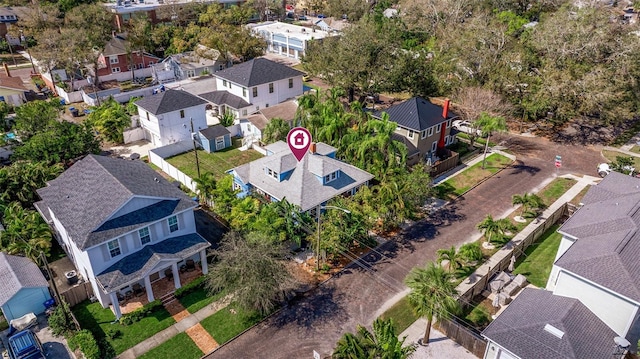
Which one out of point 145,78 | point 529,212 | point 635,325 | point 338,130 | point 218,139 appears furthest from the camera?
point 145,78

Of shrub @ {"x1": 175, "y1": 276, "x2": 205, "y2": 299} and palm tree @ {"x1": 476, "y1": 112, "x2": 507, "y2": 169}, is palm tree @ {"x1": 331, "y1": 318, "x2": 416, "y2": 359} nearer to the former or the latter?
shrub @ {"x1": 175, "y1": 276, "x2": 205, "y2": 299}

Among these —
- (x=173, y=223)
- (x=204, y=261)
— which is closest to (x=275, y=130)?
(x=173, y=223)

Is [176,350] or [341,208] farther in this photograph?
[341,208]

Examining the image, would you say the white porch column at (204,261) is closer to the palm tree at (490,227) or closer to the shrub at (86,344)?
the shrub at (86,344)

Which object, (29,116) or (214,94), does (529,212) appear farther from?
(29,116)

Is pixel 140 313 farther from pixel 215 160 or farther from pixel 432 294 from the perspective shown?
pixel 215 160

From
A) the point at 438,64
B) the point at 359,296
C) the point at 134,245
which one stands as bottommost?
the point at 359,296

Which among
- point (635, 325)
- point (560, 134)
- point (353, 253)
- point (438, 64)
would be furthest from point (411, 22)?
point (635, 325)
